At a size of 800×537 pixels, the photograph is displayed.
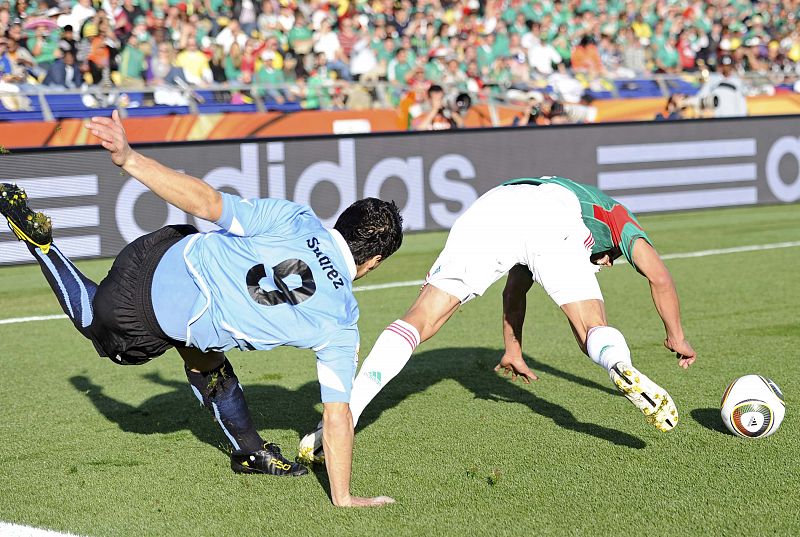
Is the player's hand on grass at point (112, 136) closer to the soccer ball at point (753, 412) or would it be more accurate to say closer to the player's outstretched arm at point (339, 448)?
the player's outstretched arm at point (339, 448)

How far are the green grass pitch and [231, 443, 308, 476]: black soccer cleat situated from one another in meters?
0.06

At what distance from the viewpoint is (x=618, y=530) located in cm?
450

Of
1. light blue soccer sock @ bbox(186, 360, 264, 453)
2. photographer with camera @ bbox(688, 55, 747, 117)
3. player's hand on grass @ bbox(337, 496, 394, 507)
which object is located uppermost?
photographer with camera @ bbox(688, 55, 747, 117)

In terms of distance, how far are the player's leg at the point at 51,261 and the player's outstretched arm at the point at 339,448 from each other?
1.29 meters

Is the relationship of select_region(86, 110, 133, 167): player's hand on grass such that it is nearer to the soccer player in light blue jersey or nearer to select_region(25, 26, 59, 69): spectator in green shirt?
the soccer player in light blue jersey

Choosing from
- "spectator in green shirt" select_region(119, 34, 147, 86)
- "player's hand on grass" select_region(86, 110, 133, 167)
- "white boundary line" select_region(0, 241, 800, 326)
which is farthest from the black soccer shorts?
"spectator in green shirt" select_region(119, 34, 147, 86)

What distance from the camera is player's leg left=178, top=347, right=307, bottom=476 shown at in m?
5.43

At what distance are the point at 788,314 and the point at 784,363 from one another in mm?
1954

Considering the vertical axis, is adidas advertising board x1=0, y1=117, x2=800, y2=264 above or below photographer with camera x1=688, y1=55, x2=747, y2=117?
below

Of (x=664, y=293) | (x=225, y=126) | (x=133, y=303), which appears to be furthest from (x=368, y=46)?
(x=133, y=303)

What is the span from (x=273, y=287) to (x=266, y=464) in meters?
1.23

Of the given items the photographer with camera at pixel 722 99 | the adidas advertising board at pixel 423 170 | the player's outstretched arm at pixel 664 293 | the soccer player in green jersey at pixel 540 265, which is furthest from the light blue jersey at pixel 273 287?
the photographer with camera at pixel 722 99

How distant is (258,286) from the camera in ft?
15.1

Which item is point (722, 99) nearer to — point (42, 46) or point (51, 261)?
point (42, 46)
